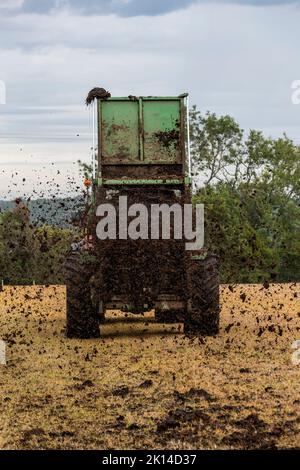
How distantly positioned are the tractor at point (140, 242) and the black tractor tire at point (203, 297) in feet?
0.05

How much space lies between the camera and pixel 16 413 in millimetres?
9406

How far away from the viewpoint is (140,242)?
48.0 ft

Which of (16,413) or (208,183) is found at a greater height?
(208,183)

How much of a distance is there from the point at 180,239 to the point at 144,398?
4965 mm

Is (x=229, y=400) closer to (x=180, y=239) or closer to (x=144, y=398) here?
(x=144, y=398)

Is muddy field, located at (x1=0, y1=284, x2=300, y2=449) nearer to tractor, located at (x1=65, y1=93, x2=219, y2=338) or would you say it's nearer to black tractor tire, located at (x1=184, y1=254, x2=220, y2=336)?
black tractor tire, located at (x1=184, y1=254, x2=220, y2=336)

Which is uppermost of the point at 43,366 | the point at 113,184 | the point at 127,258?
the point at 113,184

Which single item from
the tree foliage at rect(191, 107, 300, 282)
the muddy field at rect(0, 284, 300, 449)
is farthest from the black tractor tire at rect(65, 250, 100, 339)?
the tree foliage at rect(191, 107, 300, 282)

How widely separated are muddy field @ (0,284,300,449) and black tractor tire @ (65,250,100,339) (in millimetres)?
330

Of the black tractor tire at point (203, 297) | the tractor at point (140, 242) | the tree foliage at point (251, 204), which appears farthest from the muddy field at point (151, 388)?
the tree foliage at point (251, 204)

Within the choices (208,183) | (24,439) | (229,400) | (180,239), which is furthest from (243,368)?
(208,183)

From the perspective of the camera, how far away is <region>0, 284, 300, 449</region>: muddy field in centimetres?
823

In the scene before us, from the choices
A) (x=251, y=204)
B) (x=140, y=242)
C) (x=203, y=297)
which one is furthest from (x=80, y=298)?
(x=251, y=204)
